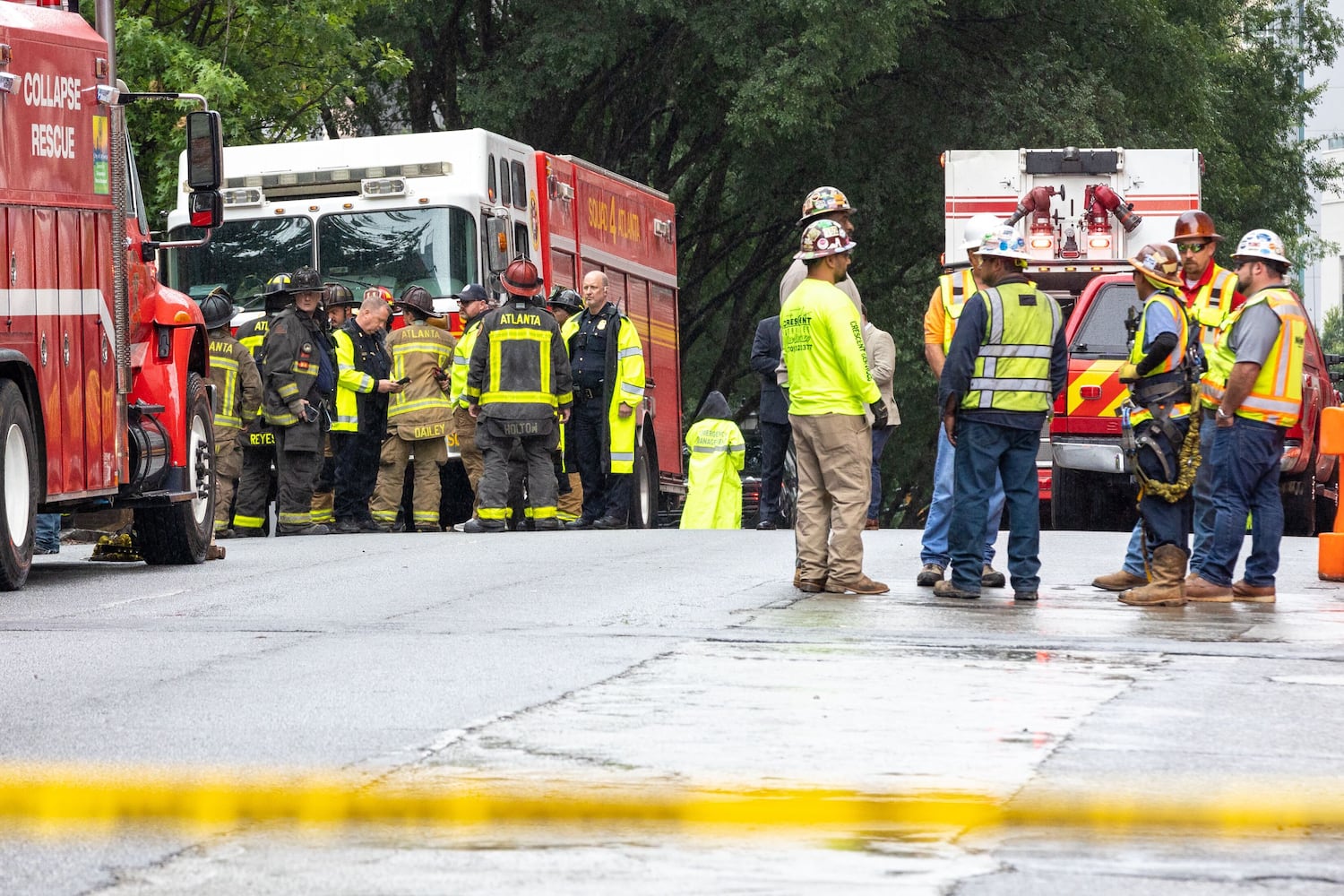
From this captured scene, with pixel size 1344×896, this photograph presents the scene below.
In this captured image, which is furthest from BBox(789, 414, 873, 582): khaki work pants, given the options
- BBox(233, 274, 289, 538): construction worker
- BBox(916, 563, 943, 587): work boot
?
BBox(233, 274, 289, 538): construction worker

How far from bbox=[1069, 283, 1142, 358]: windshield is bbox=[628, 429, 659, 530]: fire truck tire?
3823 millimetres

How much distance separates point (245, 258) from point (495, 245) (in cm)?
211

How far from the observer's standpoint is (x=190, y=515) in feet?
46.5

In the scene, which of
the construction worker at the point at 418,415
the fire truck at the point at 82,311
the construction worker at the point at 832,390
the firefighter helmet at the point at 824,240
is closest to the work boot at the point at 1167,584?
the construction worker at the point at 832,390

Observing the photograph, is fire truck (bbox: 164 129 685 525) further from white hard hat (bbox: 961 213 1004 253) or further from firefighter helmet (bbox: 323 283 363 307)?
white hard hat (bbox: 961 213 1004 253)

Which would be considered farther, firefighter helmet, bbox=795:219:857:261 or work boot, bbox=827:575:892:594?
work boot, bbox=827:575:892:594

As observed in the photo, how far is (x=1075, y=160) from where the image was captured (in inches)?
856

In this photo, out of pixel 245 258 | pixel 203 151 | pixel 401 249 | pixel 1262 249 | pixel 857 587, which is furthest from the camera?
pixel 245 258

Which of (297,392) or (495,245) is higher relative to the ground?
(495,245)

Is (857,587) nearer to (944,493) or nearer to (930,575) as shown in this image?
(930,575)

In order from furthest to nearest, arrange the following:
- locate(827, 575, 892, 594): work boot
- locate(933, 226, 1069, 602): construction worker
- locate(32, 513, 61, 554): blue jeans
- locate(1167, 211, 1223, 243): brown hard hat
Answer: locate(32, 513, 61, 554): blue jeans
locate(1167, 211, 1223, 243): brown hard hat
locate(827, 575, 892, 594): work boot
locate(933, 226, 1069, 602): construction worker

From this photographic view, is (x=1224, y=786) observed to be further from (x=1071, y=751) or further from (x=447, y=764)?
(x=447, y=764)

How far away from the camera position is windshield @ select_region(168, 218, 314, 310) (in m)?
18.9

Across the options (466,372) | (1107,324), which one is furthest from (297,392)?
(1107,324)
